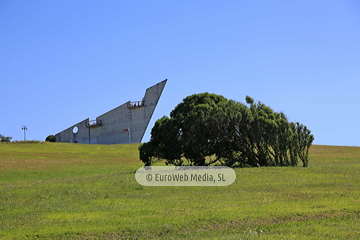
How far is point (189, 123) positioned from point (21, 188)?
37.2ft

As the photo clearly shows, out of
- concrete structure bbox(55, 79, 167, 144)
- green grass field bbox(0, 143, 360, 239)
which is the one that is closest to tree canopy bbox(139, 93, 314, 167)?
green grass field bbox(0, 143, 360, 239)

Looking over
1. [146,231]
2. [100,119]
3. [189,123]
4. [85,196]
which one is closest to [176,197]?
[85,196]

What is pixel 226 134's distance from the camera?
95.5ft

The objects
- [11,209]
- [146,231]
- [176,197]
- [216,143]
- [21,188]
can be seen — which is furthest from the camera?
[216,143]

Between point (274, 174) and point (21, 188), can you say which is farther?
point (274, 174)

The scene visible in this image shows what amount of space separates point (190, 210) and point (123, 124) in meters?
58.7

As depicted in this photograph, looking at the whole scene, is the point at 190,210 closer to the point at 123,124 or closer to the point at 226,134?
the point at 226,134

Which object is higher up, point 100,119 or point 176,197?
point 100,119

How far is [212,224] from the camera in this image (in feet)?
39.2

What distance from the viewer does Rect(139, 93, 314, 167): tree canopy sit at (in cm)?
2828

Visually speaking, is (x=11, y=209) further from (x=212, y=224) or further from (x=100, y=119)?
(x=100, y=119)

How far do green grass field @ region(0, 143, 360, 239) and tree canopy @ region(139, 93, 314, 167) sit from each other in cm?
667

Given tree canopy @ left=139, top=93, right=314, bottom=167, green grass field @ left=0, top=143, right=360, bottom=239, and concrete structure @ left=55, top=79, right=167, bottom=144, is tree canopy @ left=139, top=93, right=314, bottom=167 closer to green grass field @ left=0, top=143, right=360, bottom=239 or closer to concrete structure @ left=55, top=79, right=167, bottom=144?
green grass field @ left=0, top=143, right=360, bottom=239

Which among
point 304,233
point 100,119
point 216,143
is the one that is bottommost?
point 304,233
